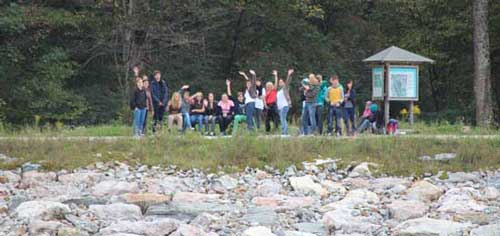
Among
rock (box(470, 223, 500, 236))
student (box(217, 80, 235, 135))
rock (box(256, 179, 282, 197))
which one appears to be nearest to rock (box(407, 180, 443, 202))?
rock (box(256, 179, 282, 197))

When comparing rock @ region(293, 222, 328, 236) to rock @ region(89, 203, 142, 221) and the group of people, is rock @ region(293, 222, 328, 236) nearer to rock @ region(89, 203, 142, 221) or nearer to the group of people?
rock @ region(89, 203, 142, 221)

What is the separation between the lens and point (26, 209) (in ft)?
43.2

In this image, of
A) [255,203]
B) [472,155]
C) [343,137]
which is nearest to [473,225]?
[255,203]

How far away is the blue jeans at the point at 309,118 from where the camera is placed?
20469 millimetres

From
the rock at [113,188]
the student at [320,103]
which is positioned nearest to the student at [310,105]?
the student at [320,103]

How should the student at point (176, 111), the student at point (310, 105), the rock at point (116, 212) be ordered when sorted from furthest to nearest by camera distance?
the student at point (176, 111), the student at point (310, 105), the rock at point (116, 212)

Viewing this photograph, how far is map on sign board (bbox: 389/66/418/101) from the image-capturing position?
2445cm

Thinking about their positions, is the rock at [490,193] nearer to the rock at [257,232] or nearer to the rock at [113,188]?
the rock at [257,232]

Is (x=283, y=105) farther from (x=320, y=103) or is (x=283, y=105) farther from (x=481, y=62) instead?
(x=481, y=62)

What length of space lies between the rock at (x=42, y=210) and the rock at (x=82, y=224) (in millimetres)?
143

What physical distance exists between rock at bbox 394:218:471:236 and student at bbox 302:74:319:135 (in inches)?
316

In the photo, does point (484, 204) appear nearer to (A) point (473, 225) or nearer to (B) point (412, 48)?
(A) point (473, 225)

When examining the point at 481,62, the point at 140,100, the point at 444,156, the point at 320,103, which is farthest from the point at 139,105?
the point at 481,62

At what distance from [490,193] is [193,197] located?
5421mm
